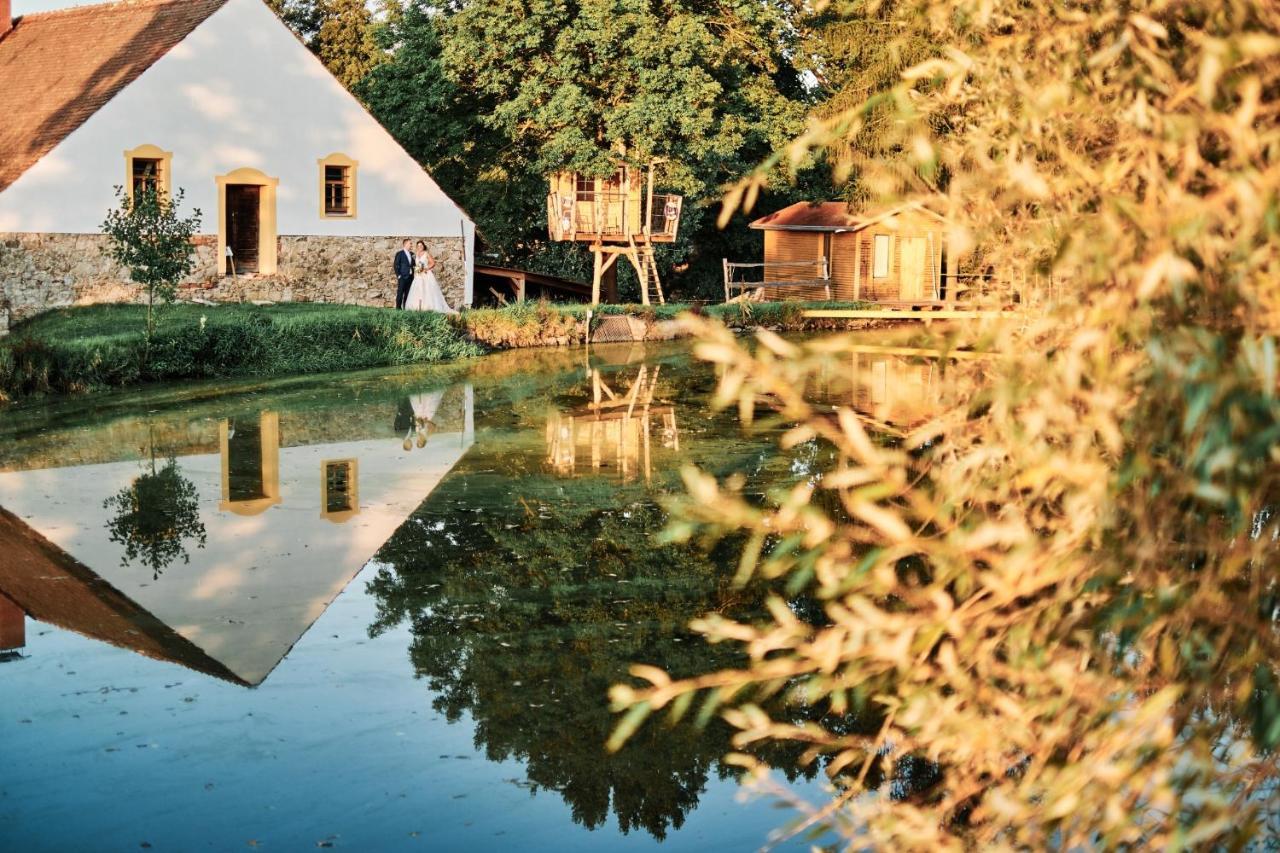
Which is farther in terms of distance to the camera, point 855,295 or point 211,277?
point 855,295

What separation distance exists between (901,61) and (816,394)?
16.9 m

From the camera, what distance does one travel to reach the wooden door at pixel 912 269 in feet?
160

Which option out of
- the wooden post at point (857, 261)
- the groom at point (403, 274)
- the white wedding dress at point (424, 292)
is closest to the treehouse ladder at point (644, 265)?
the white wedding dress at point (424, 292)

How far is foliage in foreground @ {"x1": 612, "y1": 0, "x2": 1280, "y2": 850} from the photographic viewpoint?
10.4ft

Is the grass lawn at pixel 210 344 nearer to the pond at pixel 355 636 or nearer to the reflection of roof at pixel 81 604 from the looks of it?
the pond at pixel 355 636

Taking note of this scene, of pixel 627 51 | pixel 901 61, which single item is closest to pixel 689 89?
pixel 627 51

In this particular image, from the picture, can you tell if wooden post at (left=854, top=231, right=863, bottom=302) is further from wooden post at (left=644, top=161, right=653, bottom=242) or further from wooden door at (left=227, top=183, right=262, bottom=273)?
wooden door at (left=227, top=183, right=262, bottom=273)

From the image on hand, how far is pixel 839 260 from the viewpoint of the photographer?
164 ft

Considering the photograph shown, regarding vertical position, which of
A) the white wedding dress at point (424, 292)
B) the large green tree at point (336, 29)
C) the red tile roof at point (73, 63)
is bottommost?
the white wedding dress at point (424, 292)

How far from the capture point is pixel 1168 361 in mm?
3045

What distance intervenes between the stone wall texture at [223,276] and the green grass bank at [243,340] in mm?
566

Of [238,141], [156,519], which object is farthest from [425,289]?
[156,519]

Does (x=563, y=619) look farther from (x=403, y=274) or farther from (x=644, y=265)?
(x=644, y=265)

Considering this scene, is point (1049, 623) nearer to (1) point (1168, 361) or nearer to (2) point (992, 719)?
(2) point (992, 719)
